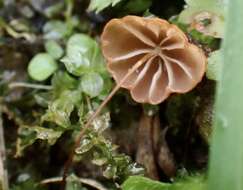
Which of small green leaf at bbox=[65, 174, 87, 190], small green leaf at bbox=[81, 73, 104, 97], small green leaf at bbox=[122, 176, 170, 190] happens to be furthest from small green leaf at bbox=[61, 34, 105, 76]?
small green leaf at bbox=[122, 176, 170, 190]

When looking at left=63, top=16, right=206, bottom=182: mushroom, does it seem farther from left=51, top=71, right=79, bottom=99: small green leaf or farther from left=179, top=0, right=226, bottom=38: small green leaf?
left=51, top=71, right=79, bottom=99: small green leaf

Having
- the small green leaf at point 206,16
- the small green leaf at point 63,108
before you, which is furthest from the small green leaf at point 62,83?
the small green leaf at point 206,16

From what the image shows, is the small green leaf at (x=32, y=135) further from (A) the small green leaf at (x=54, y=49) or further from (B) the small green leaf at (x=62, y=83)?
(A) the small green leaf at (x=54, y=49)

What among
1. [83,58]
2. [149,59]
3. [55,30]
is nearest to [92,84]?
[83,58]

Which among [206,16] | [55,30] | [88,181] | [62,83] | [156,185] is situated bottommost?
[88,181]

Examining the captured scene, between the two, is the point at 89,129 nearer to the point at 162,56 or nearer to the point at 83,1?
the point at 162,56

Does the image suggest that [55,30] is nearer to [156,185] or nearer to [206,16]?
[206,16]
